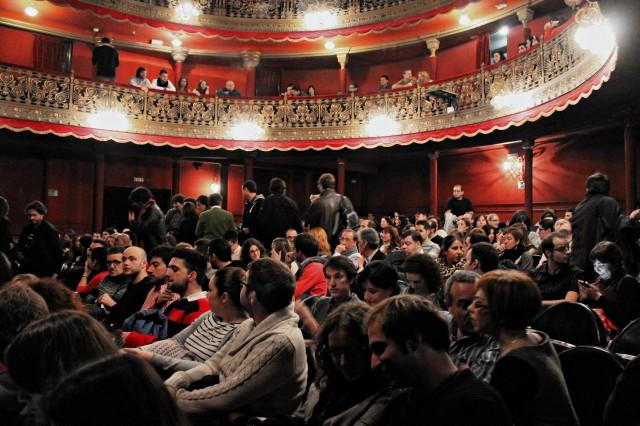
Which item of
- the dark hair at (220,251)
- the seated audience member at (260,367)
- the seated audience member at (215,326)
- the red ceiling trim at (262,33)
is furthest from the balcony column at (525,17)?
the seated audience member at (260,367)

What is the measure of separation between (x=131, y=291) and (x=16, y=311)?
2.02 m

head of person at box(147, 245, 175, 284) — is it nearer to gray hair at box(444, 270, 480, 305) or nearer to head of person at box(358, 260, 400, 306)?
head of person at box(358, 260, 400, 306)

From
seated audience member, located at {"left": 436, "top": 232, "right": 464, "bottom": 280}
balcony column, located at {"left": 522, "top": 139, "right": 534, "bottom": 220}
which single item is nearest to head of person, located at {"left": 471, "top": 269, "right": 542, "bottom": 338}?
seated audience member, located at {"left": 436, "top": 232, "right": 464, "bottom": 280}

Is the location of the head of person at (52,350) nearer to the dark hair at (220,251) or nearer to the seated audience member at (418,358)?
the seated audience member at (418,358)

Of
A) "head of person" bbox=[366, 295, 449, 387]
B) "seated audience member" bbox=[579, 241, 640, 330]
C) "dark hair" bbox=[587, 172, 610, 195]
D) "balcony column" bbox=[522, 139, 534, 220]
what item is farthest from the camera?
"balcony column" bbox=[522, 139, 534, 220]

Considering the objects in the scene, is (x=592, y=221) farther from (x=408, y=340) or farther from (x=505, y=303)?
(x=408, y=340)

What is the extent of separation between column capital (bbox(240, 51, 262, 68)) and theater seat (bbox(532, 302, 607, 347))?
14.2 m

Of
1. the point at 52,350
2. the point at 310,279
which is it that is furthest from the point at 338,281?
the point at 52,350

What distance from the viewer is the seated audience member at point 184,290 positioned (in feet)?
11.7

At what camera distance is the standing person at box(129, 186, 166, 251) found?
640cm

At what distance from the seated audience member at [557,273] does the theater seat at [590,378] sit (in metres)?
1.99

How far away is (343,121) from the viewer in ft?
43.4

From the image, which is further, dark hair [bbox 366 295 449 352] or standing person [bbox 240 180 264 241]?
standing person [bbox 240 180 264 241]

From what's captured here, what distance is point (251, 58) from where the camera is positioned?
1591cm
